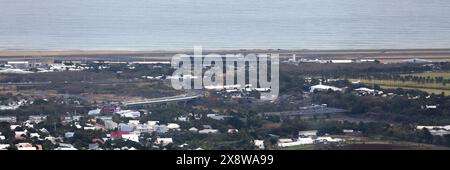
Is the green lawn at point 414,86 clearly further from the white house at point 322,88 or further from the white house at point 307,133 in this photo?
the white house at point 307,133

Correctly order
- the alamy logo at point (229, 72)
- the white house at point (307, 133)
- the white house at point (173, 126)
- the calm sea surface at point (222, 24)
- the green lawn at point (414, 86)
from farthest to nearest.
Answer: the calm sea surface at point (222, 24) → the alamy logo at point (229, 72) → the green lawn at point (414, 86) → the white house at point (173, 126) → the white house at point (307, 133)

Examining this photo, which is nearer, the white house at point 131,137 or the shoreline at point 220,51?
the white house at point 131,137

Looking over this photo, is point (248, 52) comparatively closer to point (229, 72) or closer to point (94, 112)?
point (229, 72)

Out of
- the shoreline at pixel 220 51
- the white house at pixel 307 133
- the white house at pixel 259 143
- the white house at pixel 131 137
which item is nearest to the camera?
the white house at pixel 259 143

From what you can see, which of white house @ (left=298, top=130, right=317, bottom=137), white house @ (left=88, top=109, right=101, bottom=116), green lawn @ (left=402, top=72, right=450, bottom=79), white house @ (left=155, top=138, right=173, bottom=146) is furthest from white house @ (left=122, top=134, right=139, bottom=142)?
green lawn @ (left=402, top=72, right=450, bottom=79)

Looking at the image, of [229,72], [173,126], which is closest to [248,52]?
[229,72]

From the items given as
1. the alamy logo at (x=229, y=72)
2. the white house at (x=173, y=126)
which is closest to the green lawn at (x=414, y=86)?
the alamy logo at (x=229, y=72)

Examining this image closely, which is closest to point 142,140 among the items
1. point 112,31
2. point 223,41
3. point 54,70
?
point 54,70
